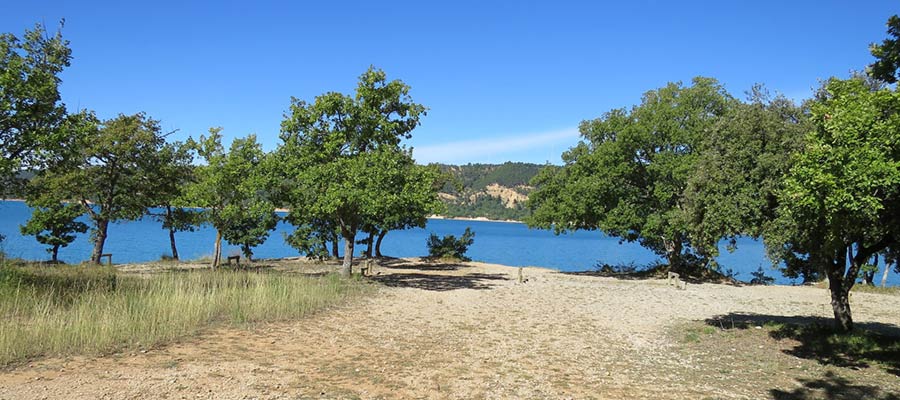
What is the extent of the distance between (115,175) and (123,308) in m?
14.0

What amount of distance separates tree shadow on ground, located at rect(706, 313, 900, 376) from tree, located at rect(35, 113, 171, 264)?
21.2m

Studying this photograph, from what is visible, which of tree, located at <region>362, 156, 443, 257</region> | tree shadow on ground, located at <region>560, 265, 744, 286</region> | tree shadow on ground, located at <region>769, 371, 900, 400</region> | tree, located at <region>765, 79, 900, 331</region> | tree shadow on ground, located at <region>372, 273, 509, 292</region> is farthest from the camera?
tree shadow on ground, located at <region>560, 265, 744, 286</region>

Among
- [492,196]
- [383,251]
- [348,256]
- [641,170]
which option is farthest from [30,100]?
[492,196]

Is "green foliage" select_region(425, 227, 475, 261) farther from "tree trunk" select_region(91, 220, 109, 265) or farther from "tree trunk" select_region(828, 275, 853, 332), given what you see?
"tree trunk" select_region(828, 275, 853, 332)

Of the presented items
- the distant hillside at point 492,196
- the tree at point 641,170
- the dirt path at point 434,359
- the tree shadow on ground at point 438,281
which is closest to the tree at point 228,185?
the tree shadow on ground at point 438,281

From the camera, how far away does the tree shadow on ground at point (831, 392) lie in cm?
684

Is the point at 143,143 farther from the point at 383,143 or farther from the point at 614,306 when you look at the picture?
the point at 614,306

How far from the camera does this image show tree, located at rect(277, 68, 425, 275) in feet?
53.2

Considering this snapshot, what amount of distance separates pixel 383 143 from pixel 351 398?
39.9 feet

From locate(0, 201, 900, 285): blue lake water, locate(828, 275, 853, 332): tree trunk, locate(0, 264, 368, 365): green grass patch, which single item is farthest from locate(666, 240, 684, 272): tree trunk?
locate(0, 264, 368, 365): green grass patch

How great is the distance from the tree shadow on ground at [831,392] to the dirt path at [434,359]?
0.80ft

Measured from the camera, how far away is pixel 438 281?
1988 centimetres

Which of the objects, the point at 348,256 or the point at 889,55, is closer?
the point at 889,55

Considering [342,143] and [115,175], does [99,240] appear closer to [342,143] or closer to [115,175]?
[115,175]
